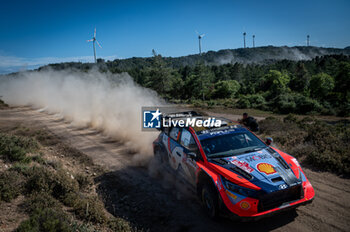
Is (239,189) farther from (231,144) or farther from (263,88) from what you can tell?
(263,88)

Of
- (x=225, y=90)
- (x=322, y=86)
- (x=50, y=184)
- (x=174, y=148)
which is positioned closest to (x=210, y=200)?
(x=174, y=148)

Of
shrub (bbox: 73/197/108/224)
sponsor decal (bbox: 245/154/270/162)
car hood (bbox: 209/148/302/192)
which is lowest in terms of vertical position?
shrub (bbox: 73/197/108/224)

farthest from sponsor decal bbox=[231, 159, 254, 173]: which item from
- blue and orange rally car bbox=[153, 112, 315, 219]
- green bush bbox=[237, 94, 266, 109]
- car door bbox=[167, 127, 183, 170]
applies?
green bush bbox=[237, 94, 266, 109]

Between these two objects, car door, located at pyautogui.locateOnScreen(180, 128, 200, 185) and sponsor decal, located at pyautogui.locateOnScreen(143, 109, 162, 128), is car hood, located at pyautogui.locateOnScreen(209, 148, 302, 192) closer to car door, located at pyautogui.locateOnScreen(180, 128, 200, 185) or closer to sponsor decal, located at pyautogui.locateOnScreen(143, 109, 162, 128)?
car door, located at pyautogui.locateOnScreen(180, 128, 200, 185)

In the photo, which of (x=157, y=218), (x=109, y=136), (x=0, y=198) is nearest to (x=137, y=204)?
(x=157, y=218)

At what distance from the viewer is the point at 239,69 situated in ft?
259

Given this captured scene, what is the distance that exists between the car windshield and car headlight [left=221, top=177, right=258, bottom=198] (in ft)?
2.73

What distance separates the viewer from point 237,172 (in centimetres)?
443

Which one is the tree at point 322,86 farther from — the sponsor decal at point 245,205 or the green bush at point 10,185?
the green bush at point 10,185

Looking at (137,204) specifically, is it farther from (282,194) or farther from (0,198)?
(282,194)

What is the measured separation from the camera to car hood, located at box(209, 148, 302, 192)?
164 inches

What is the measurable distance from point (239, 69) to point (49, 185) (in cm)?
7909

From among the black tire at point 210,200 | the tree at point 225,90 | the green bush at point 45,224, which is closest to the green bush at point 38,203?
the green bush at point 45,224

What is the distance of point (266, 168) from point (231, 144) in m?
1.10
